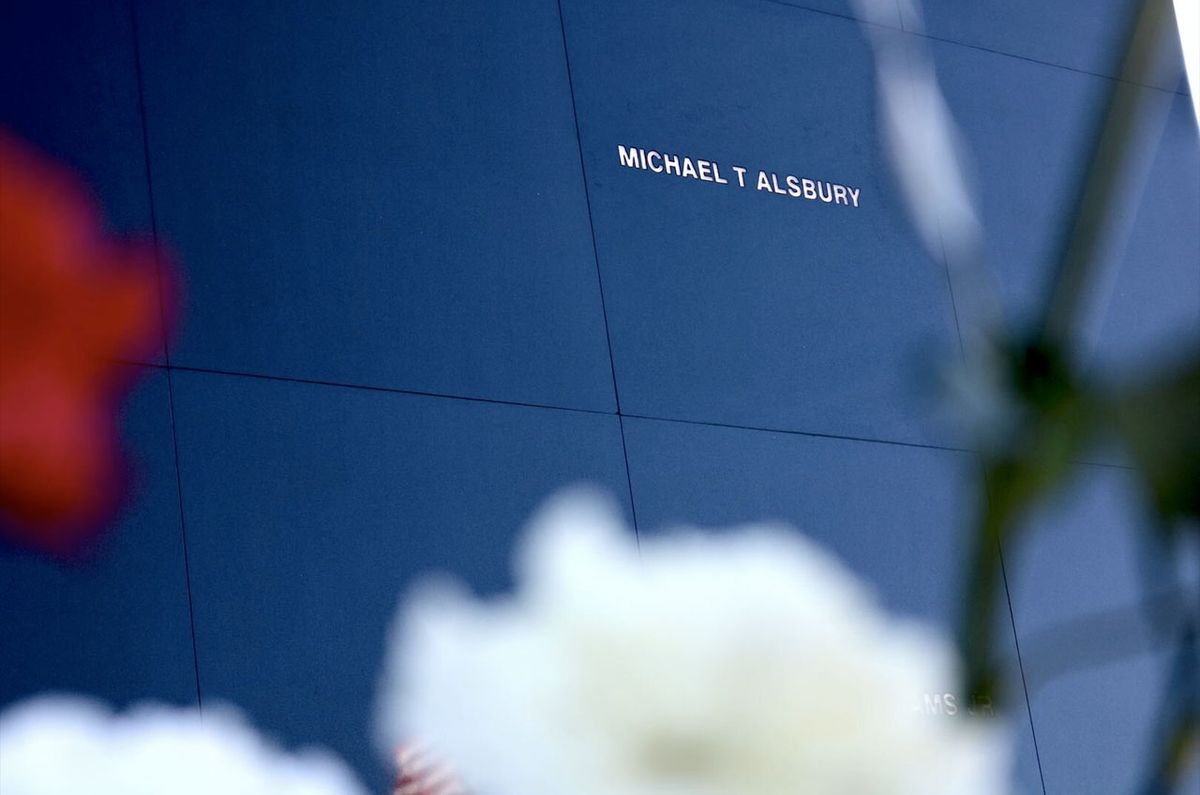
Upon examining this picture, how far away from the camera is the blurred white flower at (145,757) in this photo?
1942mm

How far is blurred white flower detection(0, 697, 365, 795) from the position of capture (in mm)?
1942

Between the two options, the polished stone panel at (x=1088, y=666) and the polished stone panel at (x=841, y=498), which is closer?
the polished stone panel at (x=841, y=498)

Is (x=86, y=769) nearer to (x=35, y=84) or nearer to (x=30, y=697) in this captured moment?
(x=30, y=697)

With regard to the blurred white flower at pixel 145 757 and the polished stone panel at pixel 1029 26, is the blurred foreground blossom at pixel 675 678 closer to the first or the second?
the blurred white flower at pixel 145 757

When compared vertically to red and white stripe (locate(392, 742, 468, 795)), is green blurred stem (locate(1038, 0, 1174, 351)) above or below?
below

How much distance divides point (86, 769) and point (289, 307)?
714 millimetres

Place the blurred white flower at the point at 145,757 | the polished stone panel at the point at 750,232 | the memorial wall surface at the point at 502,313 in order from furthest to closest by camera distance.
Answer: the polished stone panel at the point at 750,232 < the memorial wall surface at the point at 502,313 < the blurred white flower at the point at 145,757

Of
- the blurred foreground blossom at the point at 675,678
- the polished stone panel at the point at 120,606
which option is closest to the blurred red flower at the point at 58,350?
the polished stone panel at the point at 120,606

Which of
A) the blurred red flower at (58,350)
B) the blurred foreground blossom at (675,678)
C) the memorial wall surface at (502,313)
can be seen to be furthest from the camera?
the memorial wall surface at (502,313)

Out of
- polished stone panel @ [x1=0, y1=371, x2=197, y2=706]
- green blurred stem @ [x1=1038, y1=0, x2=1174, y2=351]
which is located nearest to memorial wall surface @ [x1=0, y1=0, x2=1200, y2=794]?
polished stone panel @ [x1=0, y1=371, x2=197, y2=706]

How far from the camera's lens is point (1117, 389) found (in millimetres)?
Result: 326

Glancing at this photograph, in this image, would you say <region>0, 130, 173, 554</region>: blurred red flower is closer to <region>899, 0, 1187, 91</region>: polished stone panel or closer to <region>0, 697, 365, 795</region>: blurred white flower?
<region>0, 697, 365, 795</region>: blurred white flower

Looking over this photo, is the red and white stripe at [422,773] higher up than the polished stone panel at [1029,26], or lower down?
lower down

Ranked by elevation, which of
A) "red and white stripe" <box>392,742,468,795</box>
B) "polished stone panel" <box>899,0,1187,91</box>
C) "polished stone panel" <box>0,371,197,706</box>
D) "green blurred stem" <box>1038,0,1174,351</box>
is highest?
"polished stone panel" <box>899,0,1187,91</box>
